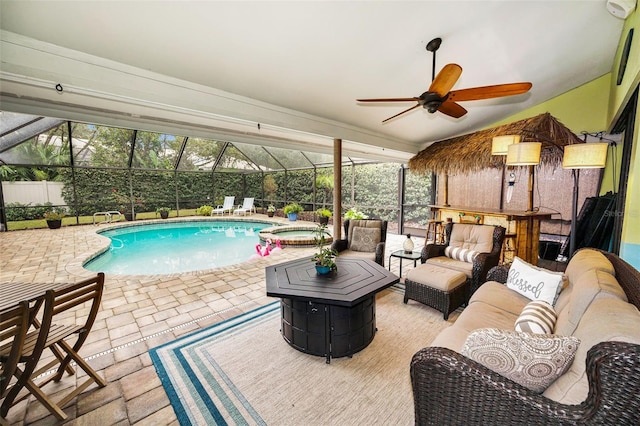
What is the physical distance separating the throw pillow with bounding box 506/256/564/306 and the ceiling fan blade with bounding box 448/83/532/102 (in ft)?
5.60

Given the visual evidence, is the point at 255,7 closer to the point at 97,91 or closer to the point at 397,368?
the point at 97,91

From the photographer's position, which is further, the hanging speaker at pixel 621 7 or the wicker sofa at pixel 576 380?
the hanging speaker at pixel 621 7

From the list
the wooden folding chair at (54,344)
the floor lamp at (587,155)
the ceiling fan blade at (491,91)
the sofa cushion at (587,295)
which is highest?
the ceiling fan blade at (491,91)

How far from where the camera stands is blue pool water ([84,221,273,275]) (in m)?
6.08

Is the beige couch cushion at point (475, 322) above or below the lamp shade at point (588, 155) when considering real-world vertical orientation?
below

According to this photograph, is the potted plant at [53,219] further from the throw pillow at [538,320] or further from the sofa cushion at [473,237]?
the throw pillow at [538,320]

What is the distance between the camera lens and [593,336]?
1050mm

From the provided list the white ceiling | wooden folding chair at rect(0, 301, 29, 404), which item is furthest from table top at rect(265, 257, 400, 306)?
the white ceiling

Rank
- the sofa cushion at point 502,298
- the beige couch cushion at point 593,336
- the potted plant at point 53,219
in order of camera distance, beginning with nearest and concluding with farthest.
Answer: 1. the beige couch cushion at point 593,336
2. the sofa cushion at point 502,298
3. the potted plant at point 53,219

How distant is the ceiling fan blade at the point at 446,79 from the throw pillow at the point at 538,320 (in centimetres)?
202

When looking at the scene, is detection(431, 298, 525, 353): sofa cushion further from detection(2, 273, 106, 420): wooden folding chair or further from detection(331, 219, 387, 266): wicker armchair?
detection(2, 273, 106, 420): wooden folding chair

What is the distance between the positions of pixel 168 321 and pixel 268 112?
3259 millimetres

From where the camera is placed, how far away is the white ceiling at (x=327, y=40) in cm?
218

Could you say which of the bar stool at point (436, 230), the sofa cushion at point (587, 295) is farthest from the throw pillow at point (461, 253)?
the sofa cushion at point (587, 295)
